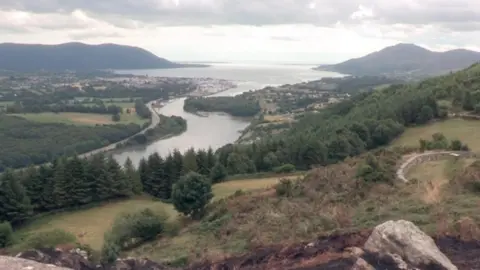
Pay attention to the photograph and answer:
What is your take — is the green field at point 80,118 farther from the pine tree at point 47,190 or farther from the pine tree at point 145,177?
the pine tree at point 47,190

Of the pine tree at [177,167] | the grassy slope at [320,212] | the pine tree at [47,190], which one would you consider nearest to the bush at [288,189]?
the grassy slope at [320,212]

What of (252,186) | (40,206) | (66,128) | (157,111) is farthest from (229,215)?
(157,111)

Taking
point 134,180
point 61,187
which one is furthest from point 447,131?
point 61,187

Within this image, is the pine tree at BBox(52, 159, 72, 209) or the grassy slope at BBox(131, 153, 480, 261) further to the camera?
the pine tree at BBox(52, 159, 72, 209)

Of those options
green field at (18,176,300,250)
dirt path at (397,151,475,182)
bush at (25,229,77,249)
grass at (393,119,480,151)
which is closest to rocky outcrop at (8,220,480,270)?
bush at (25,229,77,249)

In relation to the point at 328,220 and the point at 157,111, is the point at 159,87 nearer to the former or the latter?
the point at 157,111

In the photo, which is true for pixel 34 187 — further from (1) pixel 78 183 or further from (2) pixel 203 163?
(2) pixel 203 163

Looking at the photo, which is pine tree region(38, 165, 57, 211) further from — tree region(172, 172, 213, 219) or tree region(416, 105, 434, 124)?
tree region(416, 105, 434, 124)
